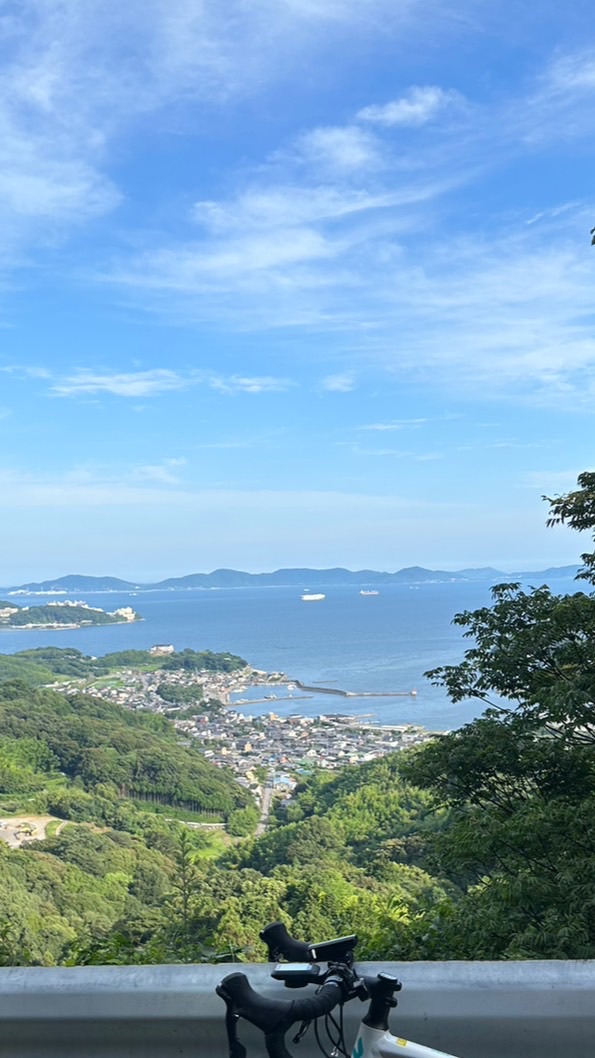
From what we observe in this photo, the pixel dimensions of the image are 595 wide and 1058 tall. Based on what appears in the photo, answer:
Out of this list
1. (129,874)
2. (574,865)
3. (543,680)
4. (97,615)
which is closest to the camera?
(574,865)

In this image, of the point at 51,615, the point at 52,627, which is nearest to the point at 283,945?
the point at 52,627

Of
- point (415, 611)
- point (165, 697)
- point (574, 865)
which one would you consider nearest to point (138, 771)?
point (165, 697)

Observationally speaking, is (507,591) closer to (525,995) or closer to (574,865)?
(574,865)

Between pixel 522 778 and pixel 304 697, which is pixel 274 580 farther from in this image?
pixel 522 778

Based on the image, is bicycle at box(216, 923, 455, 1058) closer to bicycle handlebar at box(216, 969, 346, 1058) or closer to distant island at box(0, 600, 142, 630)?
bicycle handlebar at box(216, 969, 346, 1058)

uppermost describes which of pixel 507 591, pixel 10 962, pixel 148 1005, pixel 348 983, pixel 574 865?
pixel 507 591

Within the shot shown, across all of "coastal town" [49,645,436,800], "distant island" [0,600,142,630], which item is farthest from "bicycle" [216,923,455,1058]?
"distant island" [0,600,142,630]
